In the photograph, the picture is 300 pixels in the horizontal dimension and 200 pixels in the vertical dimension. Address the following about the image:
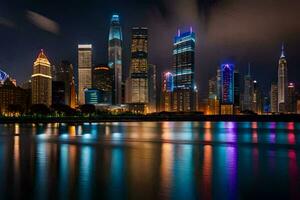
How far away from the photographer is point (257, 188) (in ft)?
63.1

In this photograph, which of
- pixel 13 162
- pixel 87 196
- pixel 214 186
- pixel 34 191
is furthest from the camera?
pixel 13 162

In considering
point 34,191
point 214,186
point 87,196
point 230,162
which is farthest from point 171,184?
point 230,162

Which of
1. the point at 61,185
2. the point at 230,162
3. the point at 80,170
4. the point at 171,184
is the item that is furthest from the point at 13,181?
the point at 230,162

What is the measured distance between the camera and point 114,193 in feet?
58.9

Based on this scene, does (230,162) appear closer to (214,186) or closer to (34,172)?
(214,186)

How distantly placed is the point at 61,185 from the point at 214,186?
736cm

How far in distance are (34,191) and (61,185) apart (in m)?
1.66

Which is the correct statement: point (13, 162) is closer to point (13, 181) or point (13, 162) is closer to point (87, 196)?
point (13, 181)

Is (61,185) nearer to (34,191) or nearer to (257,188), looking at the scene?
(34,191)

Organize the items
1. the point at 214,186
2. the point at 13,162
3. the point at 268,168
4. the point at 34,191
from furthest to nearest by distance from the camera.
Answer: the point at 13,162, the point at 268,168, the point at 214,186, the point at 34,191

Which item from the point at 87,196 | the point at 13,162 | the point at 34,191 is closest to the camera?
the point at 87,196

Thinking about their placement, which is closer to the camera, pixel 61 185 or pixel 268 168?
pixel 61 185

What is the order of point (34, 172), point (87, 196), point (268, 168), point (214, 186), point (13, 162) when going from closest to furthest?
point (87, 196), point (214, 186), point (34, 172), point (268, 168), point (13, 162)

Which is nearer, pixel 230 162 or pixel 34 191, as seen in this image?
pixel 34 191
